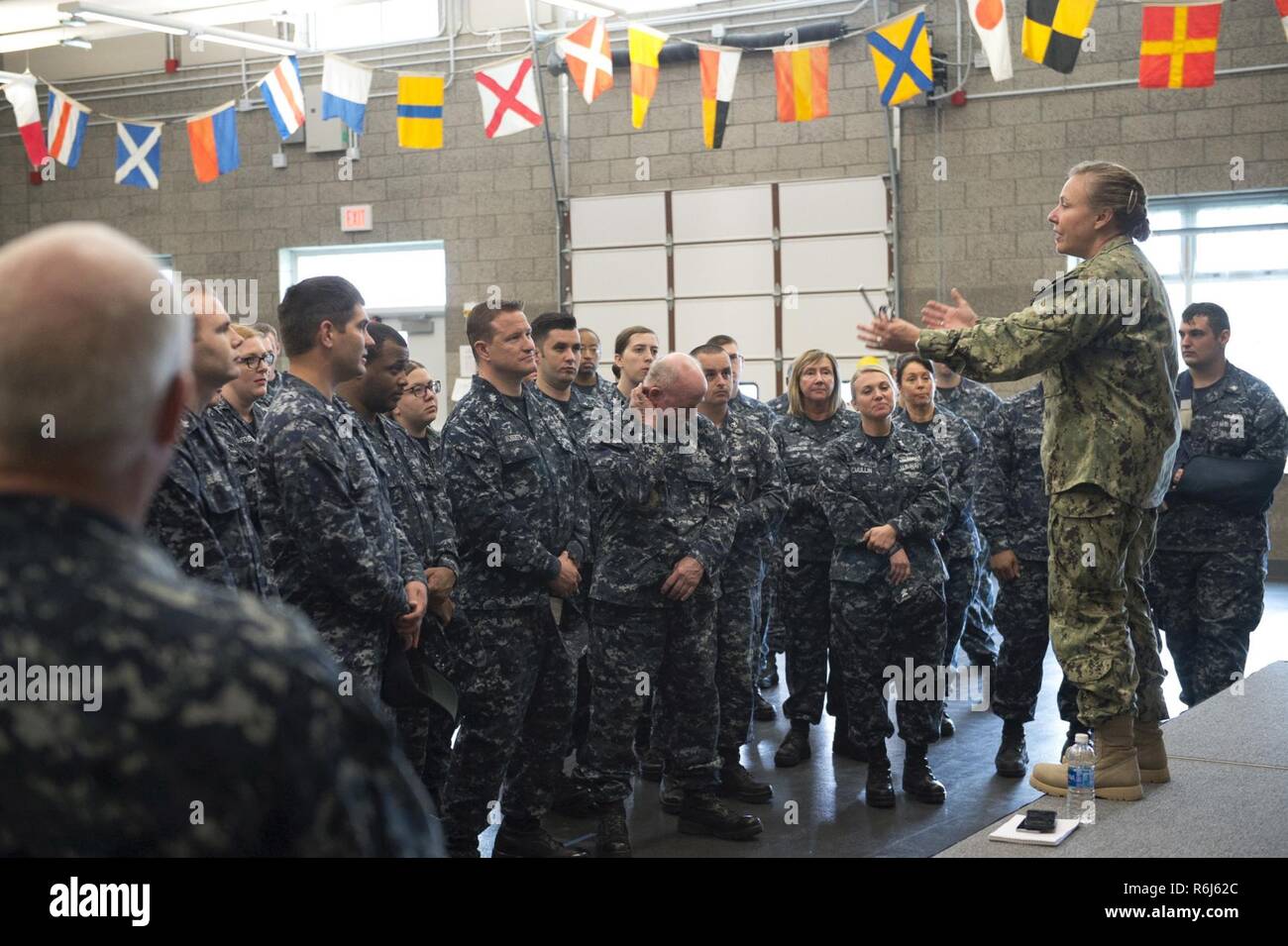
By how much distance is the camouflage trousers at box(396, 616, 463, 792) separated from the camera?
3367 millimetres

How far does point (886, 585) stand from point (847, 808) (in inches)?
30.3

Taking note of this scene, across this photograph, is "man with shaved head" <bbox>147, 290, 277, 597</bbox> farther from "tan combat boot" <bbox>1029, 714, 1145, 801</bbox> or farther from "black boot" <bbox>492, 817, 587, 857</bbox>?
"tan combat boot" <bbox>1029, 714, 1145, 801</bbox>

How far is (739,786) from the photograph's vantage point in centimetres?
453

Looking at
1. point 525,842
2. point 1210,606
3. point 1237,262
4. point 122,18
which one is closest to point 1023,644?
point 1210,606

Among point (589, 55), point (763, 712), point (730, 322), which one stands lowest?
point (763, 712)

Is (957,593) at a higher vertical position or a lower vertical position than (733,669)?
higher

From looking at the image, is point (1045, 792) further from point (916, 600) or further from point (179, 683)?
→ point (179, 683)

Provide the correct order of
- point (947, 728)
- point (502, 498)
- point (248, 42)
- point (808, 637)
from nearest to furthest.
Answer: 1. point (502, 498)
2. point (808, 637)
3. point (947, 728)
4. point (248, 42)

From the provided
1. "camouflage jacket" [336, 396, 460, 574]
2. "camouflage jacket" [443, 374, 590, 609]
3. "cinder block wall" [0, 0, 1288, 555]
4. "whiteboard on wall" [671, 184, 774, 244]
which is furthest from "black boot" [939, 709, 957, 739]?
"whiteboard on wall" [671, 184, 774, 244]

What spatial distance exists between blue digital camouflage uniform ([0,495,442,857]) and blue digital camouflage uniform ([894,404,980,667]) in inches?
176

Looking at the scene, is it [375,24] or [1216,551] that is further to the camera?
[375,24]

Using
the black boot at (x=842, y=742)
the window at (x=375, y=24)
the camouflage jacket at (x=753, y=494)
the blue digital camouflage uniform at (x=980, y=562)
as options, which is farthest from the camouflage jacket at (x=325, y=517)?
the window at (x=375, y=24)

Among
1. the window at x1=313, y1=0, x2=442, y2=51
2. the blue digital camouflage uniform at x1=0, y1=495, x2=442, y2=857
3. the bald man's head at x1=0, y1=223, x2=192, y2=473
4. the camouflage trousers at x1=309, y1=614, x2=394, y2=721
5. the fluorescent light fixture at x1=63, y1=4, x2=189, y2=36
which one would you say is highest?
the window at x1=313, y1=0, x2=442, y2=51

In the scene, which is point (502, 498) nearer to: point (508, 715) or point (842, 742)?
point (508, 715)
